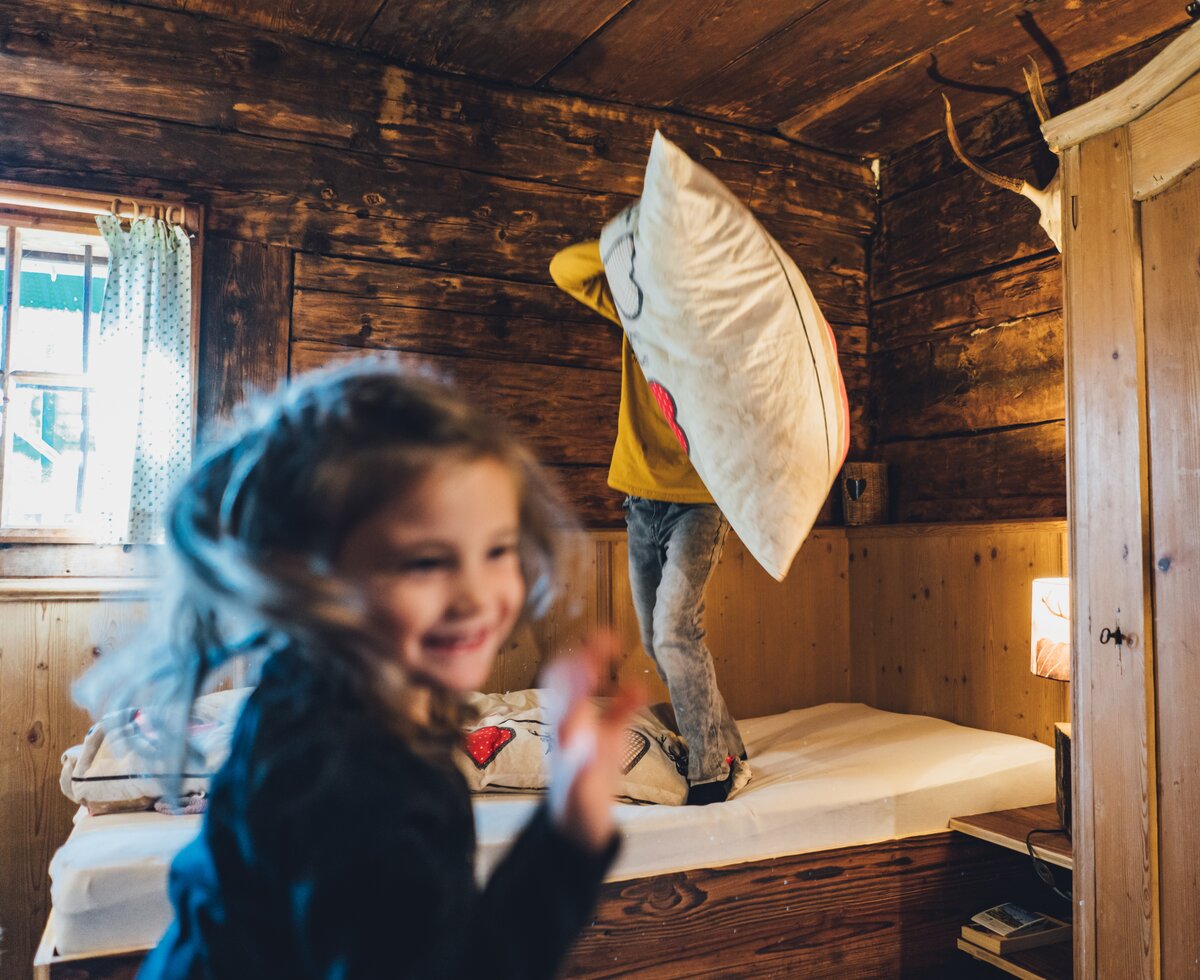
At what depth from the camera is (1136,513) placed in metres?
1.61

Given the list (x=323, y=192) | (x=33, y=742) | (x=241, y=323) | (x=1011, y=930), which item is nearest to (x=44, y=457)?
(x=241, y=323)

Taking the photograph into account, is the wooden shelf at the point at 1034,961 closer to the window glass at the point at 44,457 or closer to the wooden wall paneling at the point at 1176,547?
the wooden wall paneling at the point at 1176,547

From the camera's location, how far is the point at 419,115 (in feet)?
9.52

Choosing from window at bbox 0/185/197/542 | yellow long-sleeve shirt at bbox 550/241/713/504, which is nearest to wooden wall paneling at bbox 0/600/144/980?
window at bbox 0/185/197/542

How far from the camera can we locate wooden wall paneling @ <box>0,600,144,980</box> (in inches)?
92.5

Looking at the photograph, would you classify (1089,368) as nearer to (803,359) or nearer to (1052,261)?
(803,359)

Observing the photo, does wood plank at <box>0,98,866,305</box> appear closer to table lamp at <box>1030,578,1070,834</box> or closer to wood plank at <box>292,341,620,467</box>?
wood plank at <box>292,341,620,467</box>

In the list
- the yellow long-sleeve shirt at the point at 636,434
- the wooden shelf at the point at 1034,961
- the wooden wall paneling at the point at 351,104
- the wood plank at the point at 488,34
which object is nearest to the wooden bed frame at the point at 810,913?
A: the wooden shelf at the point at 1034,961

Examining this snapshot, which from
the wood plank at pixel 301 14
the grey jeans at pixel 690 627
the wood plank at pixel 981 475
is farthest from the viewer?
the wood plank at pixel 981 475

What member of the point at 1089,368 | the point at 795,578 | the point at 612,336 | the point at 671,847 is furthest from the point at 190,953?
the point at 795,578

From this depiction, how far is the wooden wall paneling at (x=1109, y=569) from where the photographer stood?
1.60 meters

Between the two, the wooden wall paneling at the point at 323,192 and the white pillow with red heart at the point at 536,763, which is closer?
the white pillow with red heart at the point at 536,763

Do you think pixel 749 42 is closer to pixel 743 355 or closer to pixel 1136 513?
pixel 743 355

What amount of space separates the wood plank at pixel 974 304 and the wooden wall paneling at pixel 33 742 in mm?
2707
